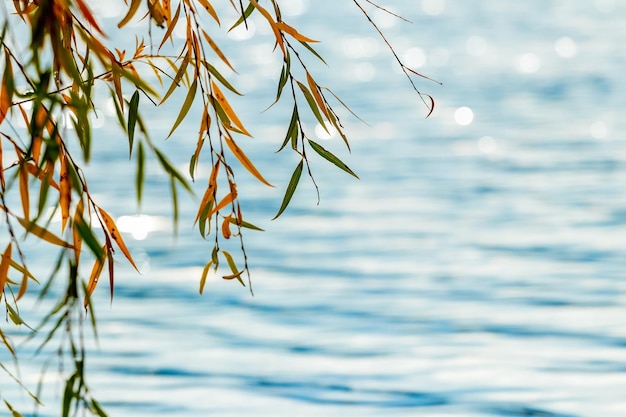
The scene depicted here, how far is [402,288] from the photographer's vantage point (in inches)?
213

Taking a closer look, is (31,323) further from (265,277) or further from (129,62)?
(129,62)

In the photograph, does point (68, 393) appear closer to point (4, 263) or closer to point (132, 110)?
point (4, 263)

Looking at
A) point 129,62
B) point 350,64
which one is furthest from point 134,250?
point 350,64

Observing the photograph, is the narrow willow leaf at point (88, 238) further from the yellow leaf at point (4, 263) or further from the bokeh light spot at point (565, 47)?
the bokeh light spot at point (565, 47)

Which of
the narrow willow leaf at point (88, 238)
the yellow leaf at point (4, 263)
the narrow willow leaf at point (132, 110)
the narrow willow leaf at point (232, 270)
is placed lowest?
the narrow willow leaf at point (88, 238)

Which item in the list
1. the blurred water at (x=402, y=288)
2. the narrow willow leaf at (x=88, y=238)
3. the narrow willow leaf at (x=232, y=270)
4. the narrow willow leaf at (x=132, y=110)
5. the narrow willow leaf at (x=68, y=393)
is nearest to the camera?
the narrow willow leaf at (x=88, y=238)

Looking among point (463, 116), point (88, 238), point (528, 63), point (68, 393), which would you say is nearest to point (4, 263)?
point (68, 393)

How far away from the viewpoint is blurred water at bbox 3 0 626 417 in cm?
401

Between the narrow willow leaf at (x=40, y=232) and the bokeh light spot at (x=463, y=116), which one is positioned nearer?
the narrow willow leaf at (x=40, y=232)

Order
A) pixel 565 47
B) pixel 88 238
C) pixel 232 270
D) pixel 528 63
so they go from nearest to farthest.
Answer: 1. pixel 88 238
2. pixel 232 270
3. pixel 528 63
4. pixel 565 47

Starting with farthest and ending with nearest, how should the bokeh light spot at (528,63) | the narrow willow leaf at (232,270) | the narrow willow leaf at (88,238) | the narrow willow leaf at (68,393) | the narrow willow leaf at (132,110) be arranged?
the bokeh light spot at (528,63) < the narrow willow leaf at (232,270) < the narrow willow leaf at (132,110) < the narrow willow leaf at (68,393) < the narrow willow leaf at (88,238)

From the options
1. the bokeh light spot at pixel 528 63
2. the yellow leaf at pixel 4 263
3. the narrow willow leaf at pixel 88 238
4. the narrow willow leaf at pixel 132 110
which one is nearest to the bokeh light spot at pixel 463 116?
the bokeh light spot at pixel 528 63

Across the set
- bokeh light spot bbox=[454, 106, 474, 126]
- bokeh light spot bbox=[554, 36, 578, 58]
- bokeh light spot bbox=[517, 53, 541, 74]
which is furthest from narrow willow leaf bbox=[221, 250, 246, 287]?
bokeh light spot bbox=[554, 36, 578, 58]

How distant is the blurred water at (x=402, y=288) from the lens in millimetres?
4012
